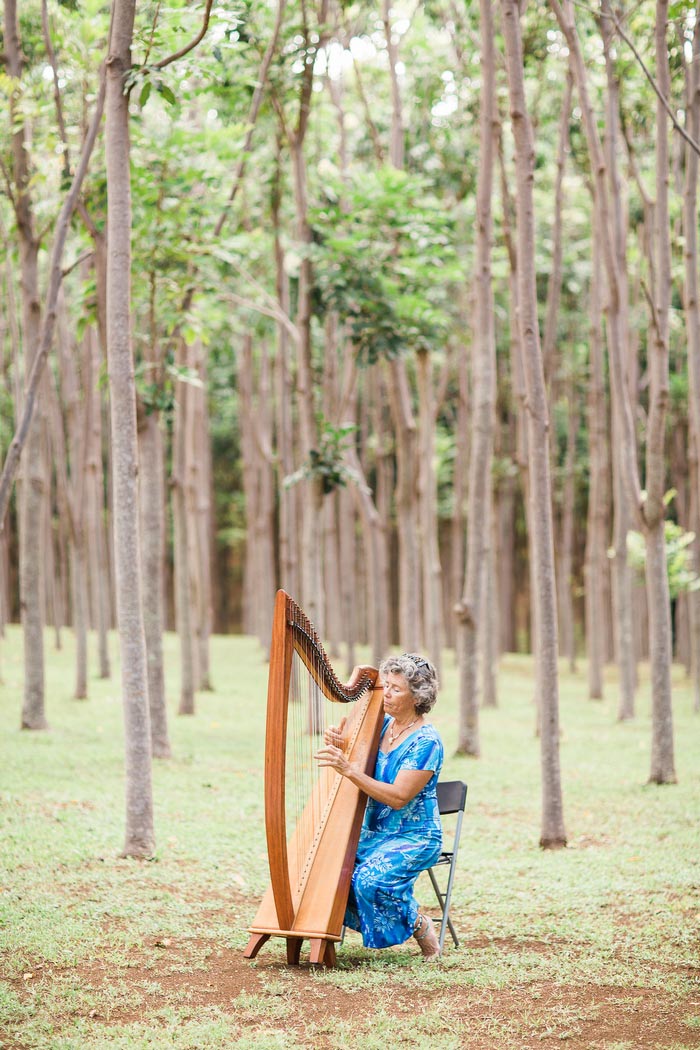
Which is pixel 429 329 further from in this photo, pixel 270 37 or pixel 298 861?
pixel 298 861

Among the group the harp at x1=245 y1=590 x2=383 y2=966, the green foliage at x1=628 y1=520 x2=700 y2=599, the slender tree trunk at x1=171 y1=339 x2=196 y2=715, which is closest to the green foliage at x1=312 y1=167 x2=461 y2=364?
the slender tree trunk at x1=171 y1=339 x2=196 y2=715

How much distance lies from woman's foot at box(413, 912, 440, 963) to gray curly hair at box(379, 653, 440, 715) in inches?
37.0

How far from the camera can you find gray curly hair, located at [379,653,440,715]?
481 centimetres

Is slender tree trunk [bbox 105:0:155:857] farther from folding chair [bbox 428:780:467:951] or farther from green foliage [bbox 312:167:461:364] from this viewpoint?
green foliage [bbox 312:167:461:364]

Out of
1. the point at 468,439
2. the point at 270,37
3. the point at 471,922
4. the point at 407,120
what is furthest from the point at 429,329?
the point at 468,439

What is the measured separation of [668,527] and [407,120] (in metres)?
7.41

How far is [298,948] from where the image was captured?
4523 mm

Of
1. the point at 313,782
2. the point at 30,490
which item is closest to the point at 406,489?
the point at 30,490

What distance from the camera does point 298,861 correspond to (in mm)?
4777

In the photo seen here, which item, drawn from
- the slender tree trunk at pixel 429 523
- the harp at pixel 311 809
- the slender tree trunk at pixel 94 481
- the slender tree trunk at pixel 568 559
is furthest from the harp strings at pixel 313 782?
the slender tree trunk at pixel 568 559

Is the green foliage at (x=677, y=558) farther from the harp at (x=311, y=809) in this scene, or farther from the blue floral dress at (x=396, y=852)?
the blue floral dress at (x=396, y=852)

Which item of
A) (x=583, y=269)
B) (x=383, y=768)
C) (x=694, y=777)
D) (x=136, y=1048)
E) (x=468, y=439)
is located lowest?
(x=694, y=777)

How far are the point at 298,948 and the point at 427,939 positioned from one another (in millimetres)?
621

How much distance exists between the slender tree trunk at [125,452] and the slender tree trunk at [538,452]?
102 inches
